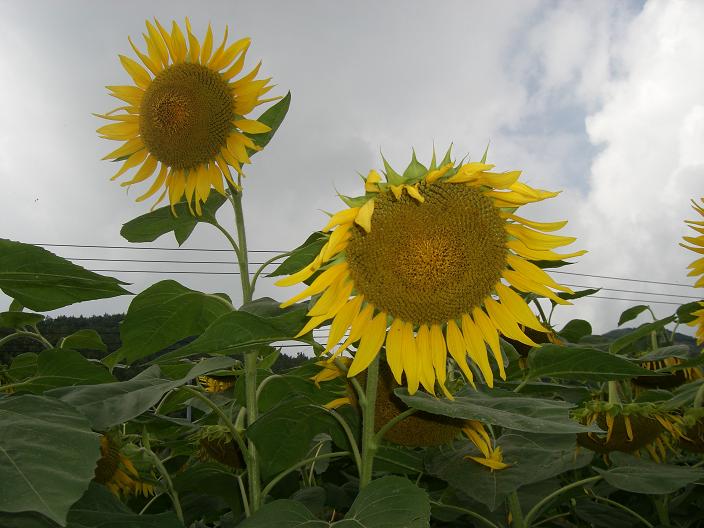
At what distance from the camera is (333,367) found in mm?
1992

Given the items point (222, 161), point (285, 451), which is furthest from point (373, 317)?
point (222, 161)

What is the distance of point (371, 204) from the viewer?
1.50 meters

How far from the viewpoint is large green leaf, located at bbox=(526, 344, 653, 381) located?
72.2 inches

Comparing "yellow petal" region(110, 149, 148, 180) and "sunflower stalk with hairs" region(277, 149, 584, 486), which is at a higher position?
"yellow petal" region(110, 149, 148, 180)

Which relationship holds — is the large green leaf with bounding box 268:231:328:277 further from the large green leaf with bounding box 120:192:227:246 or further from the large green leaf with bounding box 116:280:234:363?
the large green leaf with bounding box 120:192:227:246

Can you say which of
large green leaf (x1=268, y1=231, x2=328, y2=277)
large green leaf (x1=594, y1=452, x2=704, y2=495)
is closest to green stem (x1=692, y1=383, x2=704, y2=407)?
large green leaf (x1=594, y1=452, x2=704, y2=495)

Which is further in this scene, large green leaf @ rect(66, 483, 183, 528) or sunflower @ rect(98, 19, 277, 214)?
sunflower @ rect(98, 19, 277, 214)

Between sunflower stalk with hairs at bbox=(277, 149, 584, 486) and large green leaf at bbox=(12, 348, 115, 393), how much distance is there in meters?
0.68

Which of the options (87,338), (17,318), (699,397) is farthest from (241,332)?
(699,397)

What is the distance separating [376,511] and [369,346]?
432 mm

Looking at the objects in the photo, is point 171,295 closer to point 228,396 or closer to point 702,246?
point 228,396

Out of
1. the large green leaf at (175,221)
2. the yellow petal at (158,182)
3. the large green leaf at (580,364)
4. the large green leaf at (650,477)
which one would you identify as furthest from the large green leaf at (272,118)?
the large green leaf at (650,477)

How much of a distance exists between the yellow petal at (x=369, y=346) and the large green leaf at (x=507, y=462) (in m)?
0.41

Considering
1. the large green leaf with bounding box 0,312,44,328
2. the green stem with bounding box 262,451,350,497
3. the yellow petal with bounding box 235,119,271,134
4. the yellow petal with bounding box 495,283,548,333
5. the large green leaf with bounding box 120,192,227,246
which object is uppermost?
the yellow petal with bounding box 235,119,271,134
